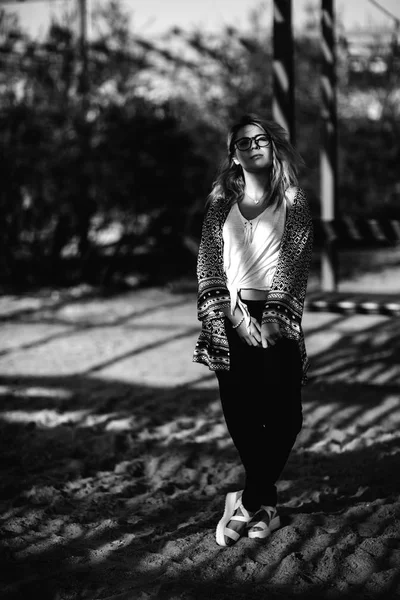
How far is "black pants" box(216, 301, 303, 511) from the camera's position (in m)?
3.11

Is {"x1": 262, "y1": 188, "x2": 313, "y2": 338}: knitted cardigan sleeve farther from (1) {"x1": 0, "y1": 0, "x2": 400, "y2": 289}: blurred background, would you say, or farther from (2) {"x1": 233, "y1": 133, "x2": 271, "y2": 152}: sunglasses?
(1) {"x1": 0, "y1": 0, "x2": 400, "y2": 289}: blurred background

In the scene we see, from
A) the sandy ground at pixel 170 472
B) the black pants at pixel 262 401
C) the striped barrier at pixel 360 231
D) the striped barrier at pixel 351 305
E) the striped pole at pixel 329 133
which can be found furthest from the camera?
the striped pole at pixel 329 133

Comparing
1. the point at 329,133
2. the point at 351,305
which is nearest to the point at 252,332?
the point at 351,305

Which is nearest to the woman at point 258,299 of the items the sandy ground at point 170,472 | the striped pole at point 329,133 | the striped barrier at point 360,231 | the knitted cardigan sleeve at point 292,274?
the knitted cardigan sleeve at point 292,274

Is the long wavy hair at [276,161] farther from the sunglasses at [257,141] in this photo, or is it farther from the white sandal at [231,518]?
the white sandal at [231,518]

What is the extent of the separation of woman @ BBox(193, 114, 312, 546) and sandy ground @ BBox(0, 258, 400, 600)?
32cm

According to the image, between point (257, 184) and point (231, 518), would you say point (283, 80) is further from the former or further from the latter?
point (231, 518)

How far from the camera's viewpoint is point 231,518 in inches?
129

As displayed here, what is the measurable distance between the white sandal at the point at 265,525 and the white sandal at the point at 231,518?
0.12ft

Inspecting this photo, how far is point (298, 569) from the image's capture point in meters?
2.98

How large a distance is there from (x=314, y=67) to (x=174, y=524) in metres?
10.7

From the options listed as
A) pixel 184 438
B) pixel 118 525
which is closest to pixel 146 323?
pixel 184 438

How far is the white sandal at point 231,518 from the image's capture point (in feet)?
10.6

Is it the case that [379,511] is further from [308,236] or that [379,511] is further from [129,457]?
[129,457]
